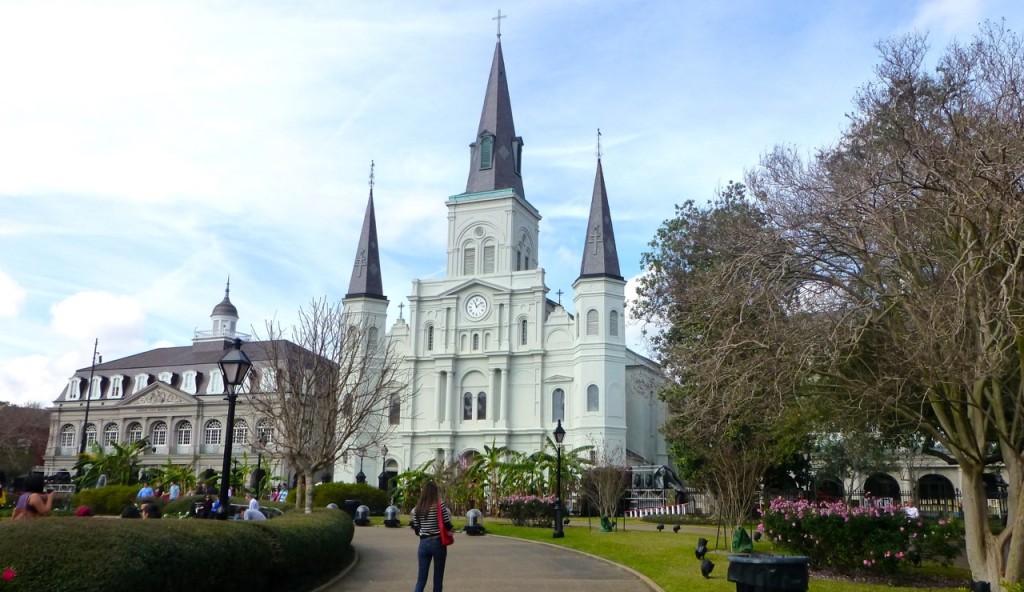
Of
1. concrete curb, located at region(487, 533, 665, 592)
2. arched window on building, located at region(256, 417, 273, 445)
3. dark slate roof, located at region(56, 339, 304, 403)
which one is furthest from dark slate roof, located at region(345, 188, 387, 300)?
concrete curb, located at region(487, 533, 665, 592)

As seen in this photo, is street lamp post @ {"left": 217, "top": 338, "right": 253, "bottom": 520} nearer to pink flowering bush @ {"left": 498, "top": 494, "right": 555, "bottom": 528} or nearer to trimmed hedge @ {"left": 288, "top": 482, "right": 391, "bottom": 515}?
pink flowering bush @ {"left": 498, "top": 494, "right": 555, "bottom": 528}

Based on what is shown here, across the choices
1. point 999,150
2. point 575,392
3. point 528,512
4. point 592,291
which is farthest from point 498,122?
point 999,150

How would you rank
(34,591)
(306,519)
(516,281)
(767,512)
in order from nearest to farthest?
(34,591) < (306,519) < (767,512) < (516,281)

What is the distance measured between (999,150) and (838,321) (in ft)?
11.2

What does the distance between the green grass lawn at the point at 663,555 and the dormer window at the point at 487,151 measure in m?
36.8

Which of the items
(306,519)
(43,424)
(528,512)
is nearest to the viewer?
(306,519)

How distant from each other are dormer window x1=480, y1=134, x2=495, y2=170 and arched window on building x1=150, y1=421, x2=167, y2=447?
106 ft

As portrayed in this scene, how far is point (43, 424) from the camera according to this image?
3083 inches

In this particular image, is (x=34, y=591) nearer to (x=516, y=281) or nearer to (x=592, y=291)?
(x=592, y=291)

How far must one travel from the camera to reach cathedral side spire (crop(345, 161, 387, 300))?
60.0 m

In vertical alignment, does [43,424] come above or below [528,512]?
above

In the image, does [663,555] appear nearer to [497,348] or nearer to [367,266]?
[497,348]

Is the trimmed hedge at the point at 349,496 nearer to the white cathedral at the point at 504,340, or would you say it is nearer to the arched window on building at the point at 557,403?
the white cathedral at the point at 504,340

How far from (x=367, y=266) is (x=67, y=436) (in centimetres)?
3130
